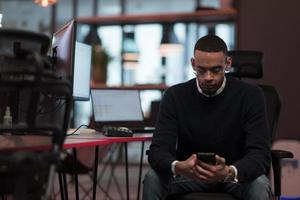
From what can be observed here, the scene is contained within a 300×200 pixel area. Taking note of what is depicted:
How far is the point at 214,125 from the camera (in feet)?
7.91

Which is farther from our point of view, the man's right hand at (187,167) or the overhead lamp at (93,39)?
the overhead lamp at (93,39)

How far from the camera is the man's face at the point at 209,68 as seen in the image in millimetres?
2334

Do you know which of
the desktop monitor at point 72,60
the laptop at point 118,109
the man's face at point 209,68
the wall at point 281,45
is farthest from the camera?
the wall at point 281,45

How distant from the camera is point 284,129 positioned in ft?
16.5

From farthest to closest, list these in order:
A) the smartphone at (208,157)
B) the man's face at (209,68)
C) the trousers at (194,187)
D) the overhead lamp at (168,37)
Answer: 1. the overhead lamp at (168,37)
2. the man's face at (209,68)
3. the trousers at (194,187)
4. the smartphone at (208,157)

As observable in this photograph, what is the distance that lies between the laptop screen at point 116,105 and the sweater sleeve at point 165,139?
786 millimetres

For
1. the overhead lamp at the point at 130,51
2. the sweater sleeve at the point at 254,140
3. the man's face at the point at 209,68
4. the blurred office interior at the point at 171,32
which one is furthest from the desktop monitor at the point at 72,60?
the overhead lamp at the point at 130,51

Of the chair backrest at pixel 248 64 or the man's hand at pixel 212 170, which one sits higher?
the chair backrest at pixel 248 64

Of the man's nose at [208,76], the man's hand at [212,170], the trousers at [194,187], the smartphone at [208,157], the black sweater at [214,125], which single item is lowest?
the trousers at [194,187]

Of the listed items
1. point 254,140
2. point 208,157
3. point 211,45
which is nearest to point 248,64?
point 211,45

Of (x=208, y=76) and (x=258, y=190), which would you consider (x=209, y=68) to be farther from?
(x=258, y=190)

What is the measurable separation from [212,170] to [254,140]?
1.04 ft

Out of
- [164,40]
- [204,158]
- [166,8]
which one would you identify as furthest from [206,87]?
[166,8]

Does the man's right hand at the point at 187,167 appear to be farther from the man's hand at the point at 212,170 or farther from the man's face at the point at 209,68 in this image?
the man's face at the point at 209,68
